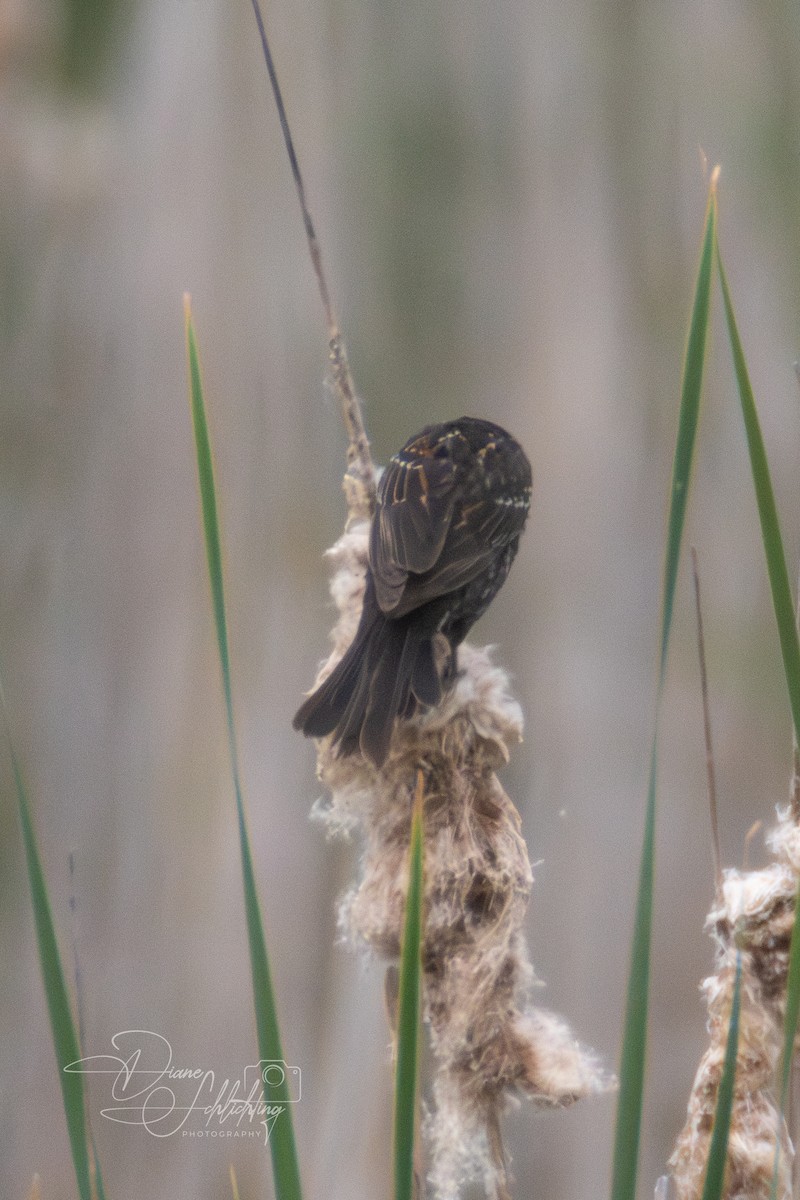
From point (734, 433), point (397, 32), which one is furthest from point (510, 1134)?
point (397, 32)

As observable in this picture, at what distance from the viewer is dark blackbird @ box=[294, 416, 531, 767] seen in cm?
122

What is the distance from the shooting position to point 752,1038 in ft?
2.82

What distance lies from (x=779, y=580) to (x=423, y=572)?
0.72 m

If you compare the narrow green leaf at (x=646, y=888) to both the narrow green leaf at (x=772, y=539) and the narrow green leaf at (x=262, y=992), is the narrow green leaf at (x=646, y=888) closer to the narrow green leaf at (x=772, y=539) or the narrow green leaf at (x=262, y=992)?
the narrow green leaf at (x=772, y=539)

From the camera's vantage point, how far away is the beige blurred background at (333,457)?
2.25 m

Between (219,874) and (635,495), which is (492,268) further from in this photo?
(219,874)

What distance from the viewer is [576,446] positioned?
96.3 inches

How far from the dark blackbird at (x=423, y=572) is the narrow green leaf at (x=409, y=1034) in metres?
0.45

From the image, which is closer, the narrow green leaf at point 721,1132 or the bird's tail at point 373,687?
the narrow green leaf at point 721,1132

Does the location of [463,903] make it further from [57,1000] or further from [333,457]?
[333,457]
